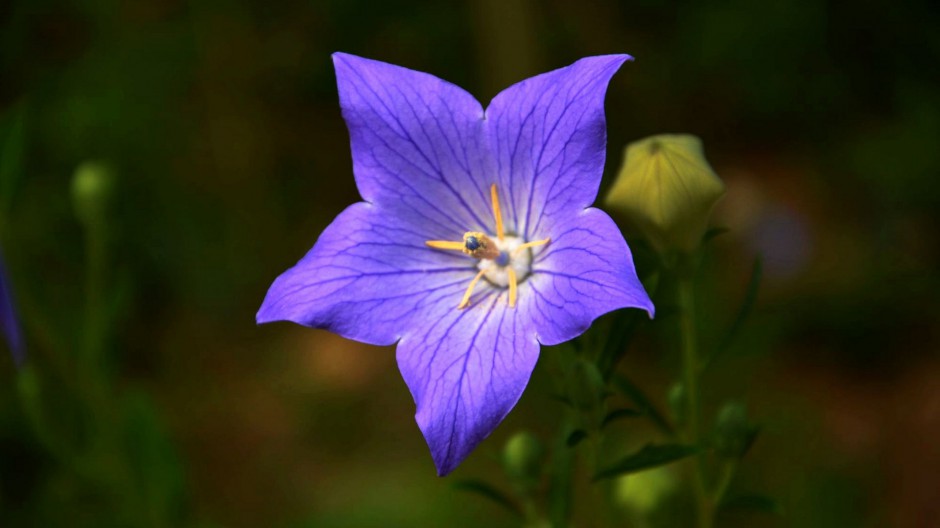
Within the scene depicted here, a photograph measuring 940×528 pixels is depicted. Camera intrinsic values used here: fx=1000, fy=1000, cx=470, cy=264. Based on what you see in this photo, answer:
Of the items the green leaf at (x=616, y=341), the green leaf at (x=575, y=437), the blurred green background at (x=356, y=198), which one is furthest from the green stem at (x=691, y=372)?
the blurred green background at (x=356, y=198)

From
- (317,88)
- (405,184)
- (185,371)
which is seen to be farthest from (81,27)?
(405,184)

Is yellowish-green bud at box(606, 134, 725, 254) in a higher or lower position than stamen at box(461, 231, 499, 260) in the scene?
higher

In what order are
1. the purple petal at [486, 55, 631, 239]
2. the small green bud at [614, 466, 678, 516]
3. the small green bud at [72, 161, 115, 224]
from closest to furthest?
1. the purple petal at [486, 55, 631, 239]
2. the small green bud at [614, 466, 678, 516]
3. the small green bud at [72, 161, 115, 224]

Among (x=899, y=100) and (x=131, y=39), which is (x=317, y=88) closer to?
(x=131, y=39)

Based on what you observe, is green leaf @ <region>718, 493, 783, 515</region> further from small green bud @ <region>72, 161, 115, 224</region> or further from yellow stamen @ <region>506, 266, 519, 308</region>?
small green bud @ <region>72, 161, 115, 224</region>

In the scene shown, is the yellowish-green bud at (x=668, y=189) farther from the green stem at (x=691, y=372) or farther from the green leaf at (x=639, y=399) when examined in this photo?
the green leaf at (x=639, y=399)

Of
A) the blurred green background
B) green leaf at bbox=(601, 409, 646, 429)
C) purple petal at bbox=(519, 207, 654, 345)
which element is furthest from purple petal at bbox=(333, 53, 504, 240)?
the blurred green background
